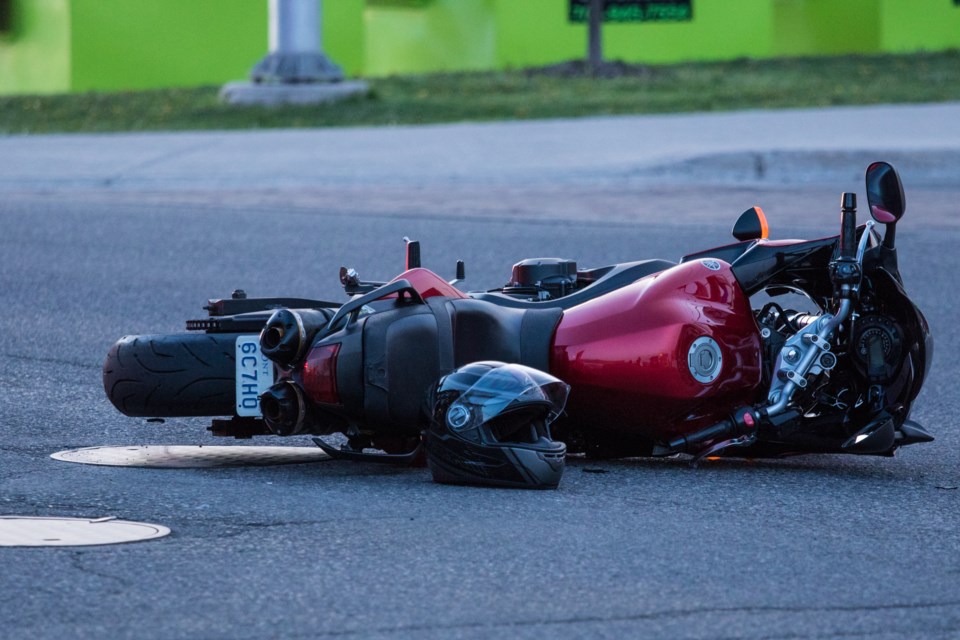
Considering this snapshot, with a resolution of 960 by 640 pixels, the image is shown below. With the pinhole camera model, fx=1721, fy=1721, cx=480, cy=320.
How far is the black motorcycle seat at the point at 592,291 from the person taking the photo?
5176mm

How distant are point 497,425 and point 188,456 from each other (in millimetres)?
1147

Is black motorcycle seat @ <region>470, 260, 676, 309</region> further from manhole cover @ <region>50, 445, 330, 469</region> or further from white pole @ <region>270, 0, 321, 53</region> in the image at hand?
white pole @ <region>270, 0, 321, 53</region>

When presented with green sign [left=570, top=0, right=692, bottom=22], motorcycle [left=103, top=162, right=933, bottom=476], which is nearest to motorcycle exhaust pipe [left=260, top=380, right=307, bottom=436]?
motorcycle [left=103, top=162, right=933, bottom=476]

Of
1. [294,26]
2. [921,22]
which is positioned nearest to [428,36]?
[294,26]

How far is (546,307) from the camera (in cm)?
517

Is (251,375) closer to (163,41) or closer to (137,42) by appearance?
(137,42)

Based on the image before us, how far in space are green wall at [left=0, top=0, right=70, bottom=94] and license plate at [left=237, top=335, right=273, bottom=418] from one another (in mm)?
21491

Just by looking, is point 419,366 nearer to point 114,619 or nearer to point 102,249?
point 114,619

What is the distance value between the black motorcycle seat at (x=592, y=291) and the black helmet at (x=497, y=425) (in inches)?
18.6

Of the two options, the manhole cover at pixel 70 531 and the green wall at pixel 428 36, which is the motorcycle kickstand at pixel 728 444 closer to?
the manhole cover at pixel 70 531

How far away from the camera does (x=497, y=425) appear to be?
185 inches

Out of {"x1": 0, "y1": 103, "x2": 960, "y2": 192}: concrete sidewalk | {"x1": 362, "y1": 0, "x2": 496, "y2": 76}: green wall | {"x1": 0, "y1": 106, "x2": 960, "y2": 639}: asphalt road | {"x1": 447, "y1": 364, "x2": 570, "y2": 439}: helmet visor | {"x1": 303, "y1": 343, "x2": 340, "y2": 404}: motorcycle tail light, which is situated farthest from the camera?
{"x1": 362, "y1": 0, "x2": 496, "y2": 76}: green wall

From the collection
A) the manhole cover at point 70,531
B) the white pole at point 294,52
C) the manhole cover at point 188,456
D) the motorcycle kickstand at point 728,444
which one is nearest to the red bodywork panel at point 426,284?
the manhole cover at point 188,456

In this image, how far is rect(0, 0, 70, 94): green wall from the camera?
25.6 metres
